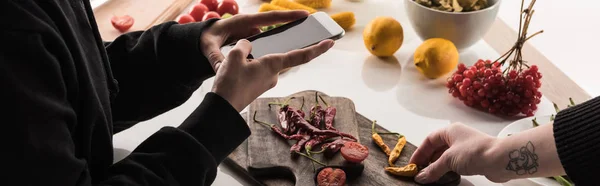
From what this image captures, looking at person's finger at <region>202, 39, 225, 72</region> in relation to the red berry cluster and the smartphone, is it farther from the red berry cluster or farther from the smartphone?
the red berry cluster

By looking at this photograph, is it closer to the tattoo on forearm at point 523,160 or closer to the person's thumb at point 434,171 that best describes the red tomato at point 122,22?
the person's thumb at point 434,171

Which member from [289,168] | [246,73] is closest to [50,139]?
[246,73]

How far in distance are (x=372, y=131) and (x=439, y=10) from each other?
16.6 inches

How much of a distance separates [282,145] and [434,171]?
286mm

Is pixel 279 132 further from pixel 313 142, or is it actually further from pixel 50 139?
pixel 50 139

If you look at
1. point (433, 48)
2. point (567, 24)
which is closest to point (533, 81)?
point (433, 48)

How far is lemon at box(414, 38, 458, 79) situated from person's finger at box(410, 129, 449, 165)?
320 millimetres

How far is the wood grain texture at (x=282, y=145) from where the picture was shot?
3.79 ft

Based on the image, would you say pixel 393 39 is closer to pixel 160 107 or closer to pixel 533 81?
pixel 533 81

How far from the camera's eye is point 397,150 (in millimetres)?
1231

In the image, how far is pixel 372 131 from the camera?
1289mm

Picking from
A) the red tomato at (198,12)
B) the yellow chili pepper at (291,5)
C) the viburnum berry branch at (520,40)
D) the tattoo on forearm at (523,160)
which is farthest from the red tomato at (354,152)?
the red tomato at (198,12)

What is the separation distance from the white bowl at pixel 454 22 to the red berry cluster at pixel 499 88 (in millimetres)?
168

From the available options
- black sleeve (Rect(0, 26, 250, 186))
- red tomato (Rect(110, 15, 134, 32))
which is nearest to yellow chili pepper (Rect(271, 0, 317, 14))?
red tomato (Rect(110, 15, 134, 32))
